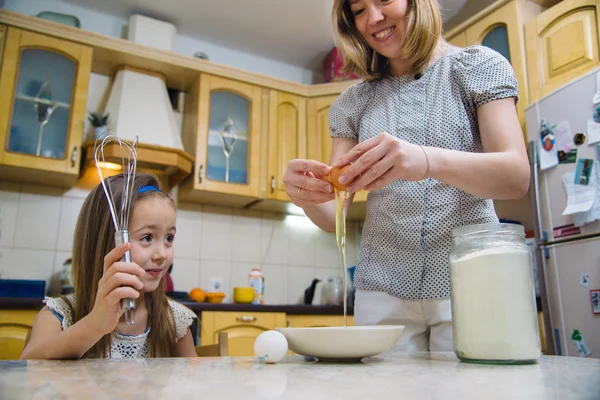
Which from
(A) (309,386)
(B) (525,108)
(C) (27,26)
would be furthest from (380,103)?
(C) (27,26)

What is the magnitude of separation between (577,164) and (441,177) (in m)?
1.43

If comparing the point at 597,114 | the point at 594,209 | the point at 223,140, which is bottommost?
the point at 594,209

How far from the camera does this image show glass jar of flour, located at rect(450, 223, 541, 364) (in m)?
0.58

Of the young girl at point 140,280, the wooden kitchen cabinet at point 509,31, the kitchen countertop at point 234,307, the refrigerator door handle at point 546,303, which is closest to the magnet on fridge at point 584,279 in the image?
the refrigerator door handle at point 546,303

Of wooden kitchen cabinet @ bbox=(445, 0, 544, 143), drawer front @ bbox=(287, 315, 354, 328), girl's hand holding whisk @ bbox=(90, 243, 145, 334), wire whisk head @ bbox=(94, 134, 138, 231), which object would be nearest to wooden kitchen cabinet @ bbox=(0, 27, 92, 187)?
drawer front @ bbox=(287, 315, 354, 328)

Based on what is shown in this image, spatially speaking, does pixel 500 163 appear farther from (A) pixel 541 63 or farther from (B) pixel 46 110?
(B) pixel 46 110

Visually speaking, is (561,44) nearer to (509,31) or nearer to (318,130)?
(509,31)

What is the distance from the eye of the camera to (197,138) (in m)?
2.82

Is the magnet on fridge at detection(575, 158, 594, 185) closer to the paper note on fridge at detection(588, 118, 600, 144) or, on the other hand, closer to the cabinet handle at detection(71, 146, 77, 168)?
the paper note on fridge at detection(588, 118, 600, 144)

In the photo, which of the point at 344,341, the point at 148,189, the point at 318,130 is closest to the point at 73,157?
the point at 318,130

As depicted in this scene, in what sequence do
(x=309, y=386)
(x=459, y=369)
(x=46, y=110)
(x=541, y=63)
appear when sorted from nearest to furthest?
(x=309, y=386), (x=459, y=369), (x=541, y=63), (x=46, y=110)

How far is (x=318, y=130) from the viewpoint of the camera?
3125 millimetres

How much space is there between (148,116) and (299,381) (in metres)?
2.52

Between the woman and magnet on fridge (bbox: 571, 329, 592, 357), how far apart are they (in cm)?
123
